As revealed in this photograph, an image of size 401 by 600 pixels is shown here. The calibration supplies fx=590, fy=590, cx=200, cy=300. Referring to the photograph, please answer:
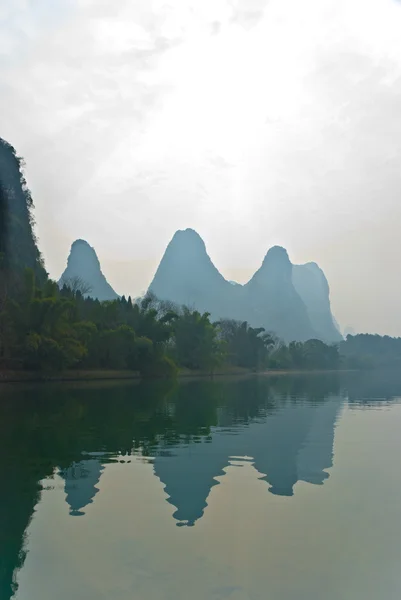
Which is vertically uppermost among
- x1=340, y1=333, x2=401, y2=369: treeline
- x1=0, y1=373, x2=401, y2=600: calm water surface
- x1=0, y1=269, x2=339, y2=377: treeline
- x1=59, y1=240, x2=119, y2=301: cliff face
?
x1=59, y1=240, x2=119, y2=301: cliff face

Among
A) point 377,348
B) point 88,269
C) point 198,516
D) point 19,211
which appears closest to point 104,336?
point 19,211

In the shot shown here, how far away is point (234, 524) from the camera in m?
6.31

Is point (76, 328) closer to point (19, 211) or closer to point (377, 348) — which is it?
point (19, 211)

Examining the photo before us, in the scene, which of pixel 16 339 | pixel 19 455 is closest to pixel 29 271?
pixel 16 339

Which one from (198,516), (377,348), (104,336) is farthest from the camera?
(377,348)

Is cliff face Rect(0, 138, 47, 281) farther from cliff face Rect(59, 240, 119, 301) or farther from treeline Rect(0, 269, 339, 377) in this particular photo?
cliff face Rect(59, 240, 119, 301)

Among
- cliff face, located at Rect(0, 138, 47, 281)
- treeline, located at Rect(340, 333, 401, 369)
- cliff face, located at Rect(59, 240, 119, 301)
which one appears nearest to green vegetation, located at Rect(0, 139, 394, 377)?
cliff face, located at Rect(0, 138, 47, 281)

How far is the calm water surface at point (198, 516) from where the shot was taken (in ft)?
15.4

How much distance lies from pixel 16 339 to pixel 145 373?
50.7 feet

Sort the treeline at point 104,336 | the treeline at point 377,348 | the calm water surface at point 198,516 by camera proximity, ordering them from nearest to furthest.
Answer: the calm water surface at point 198,516 → the treeline at point 104,336 → the treeline at point 377,348

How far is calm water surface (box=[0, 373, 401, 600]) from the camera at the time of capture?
4.70 m

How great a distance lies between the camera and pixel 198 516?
661 centimetres

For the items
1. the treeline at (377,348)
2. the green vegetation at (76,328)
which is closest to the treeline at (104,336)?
the green vegetation at (76,328)

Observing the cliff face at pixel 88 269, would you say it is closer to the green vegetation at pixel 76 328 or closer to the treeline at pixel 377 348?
the treeline at pixel 377 348
